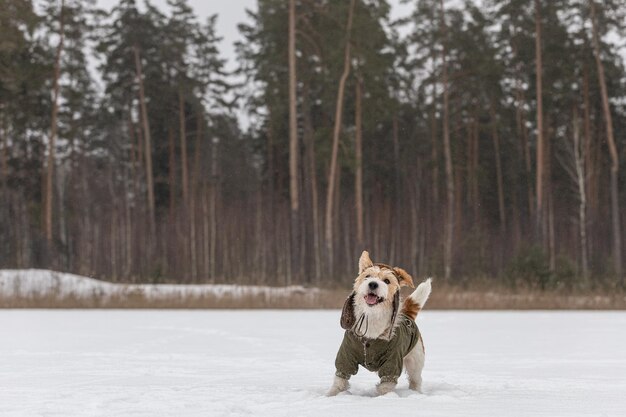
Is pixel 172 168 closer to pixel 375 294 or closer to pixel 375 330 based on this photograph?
pixel 375 330

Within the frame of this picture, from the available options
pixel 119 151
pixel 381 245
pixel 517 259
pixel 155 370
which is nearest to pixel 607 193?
pixel 381 245

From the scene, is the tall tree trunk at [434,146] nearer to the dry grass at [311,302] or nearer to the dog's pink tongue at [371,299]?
the dry grass at [311,302]

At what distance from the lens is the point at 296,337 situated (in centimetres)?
1157

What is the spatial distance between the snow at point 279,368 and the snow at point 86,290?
335 centimetres

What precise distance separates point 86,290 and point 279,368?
12.9 metres

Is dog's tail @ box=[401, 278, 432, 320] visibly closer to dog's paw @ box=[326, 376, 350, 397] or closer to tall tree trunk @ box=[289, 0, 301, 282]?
dog's paw @ box=[326, 376, 350, 397]

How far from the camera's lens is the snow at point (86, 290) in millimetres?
18438

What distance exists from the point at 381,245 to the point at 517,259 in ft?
54.7

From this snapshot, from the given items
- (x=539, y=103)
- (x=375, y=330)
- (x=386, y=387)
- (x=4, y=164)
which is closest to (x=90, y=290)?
(x=386, y=387)

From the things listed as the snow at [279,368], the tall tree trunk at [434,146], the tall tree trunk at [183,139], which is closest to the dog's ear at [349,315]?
the snow at [279,368]

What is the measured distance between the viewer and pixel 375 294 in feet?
18.2

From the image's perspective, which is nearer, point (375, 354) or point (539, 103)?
point (375, 354)

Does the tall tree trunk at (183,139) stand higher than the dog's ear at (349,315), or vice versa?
the tall tree trunk at (183,139)

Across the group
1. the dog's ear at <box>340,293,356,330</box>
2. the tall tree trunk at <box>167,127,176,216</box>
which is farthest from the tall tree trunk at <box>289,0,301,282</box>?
the dog's ear at <box>340,293,356,330</box>
